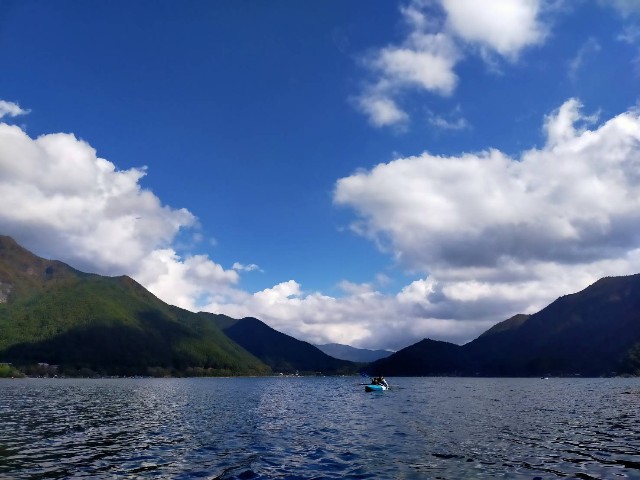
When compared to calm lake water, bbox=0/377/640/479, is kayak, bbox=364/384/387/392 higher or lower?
higher

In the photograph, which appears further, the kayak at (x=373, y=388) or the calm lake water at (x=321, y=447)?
the kayak at (x=373, y=388)

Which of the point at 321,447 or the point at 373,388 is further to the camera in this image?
the point at 373,388

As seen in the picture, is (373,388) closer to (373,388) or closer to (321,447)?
(373,388)

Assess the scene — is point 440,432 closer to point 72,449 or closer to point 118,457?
point 118,457

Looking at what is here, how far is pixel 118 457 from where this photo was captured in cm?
3875

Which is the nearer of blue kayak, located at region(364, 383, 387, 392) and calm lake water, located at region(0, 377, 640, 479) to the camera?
calm lake water, located at region(0, 377, 640, 479)

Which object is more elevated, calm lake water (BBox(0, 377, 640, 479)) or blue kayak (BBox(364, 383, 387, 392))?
blue kayak (BBox(364, 383, 387, 392))

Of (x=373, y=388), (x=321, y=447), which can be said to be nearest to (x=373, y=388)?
(x=373, y=388)

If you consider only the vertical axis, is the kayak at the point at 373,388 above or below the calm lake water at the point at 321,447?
above

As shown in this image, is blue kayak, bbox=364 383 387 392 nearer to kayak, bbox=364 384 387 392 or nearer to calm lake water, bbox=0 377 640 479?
kayak, bbox=364 384 387 392

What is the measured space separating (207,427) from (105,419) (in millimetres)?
19687

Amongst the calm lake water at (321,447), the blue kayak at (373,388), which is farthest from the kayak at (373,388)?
the calm lake water at (321,447)

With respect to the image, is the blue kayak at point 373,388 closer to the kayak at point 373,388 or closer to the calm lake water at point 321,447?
the kayak at point 373,388

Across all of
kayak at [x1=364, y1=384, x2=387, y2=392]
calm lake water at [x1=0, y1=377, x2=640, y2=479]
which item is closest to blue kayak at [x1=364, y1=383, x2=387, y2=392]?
kayak at [x1=364, y1=384, x2=387, y2=392]
